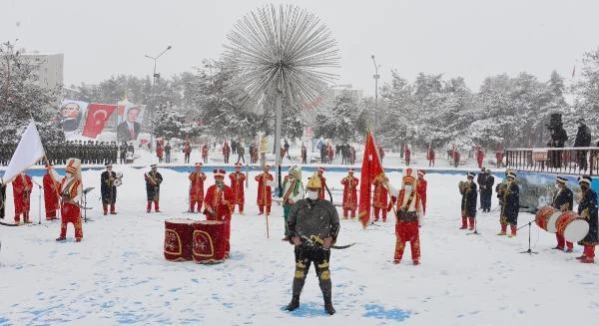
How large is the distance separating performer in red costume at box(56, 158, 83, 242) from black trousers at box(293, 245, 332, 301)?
21.0ft

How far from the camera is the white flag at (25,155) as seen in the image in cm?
1170

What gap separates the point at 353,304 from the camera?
290 inches

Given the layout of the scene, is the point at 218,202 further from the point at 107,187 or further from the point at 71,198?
the point at 107,187

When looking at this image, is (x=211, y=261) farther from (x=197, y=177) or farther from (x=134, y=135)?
(x=134, y=135)

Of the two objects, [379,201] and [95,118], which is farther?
[95,118]

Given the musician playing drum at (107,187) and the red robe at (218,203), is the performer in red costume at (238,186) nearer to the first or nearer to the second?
the musician playing drum at (107,187)

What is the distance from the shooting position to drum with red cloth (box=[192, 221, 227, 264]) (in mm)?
9672

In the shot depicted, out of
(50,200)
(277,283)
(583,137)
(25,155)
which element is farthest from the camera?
(583,137)

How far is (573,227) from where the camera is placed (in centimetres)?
1005

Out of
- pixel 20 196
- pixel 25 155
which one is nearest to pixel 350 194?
pixel 25 155

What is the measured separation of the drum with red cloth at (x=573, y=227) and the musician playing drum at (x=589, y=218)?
0.48 feet

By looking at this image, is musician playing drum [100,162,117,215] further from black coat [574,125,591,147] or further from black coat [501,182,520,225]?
black coat [574,125,591,147]

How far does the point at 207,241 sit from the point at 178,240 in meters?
0.57

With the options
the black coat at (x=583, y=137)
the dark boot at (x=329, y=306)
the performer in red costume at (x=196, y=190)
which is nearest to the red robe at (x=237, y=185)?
the performer in red costume at (x=196, y=190)
